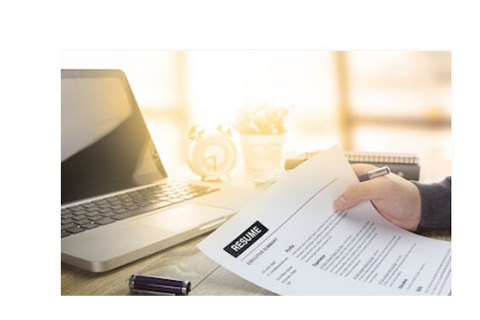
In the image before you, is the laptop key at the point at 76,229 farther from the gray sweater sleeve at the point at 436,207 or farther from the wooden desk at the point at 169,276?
the gray sweater sleeve at the point at 436,207

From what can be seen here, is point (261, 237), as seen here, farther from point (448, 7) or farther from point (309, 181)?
point (448, 7)

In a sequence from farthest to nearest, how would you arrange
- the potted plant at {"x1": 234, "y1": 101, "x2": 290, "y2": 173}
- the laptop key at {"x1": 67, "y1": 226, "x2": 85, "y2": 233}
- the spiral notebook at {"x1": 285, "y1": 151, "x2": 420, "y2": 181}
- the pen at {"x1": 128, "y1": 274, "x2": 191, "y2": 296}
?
the potted plant at {"x1": 234, "y1": 101, "x2": 290, "y2": 173}
the spiral notebook at {"x1": 285, "y1": 151, "x2": 420, "y2": 181}
the laptop key at {"x1": 67, "y1": 226, "x2": 85, "y2": 233}
the pen at {"x1": 128, "y1": 274, "x2": 191, "y2": 296}

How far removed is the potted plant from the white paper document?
0.99 ft

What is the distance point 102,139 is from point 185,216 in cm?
22

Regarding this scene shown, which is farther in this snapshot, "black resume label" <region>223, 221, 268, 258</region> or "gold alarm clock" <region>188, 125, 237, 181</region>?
"gold alarm clock" <region>188, 125, 237, 181</region>

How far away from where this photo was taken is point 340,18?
0.69m

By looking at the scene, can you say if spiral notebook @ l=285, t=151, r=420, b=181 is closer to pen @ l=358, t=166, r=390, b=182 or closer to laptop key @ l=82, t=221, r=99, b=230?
pen @ l=358, t=166, r=390, b=182

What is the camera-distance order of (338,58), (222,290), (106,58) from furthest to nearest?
1. (338,58)
2. (106,58)
3. (222,290)

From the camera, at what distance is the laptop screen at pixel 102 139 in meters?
0.79

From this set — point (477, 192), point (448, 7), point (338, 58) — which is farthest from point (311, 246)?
point (338, 58)

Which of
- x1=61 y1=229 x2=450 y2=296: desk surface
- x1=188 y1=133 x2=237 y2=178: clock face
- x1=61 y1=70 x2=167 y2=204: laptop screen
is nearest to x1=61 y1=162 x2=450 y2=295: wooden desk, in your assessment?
x1=61 y1=229 x2=450 y2=296: desk surface

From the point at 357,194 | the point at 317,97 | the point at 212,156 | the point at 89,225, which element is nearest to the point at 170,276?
the point at 89,225

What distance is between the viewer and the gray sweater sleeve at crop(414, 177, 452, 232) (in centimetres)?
68

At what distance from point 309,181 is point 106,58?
13.8 inches
